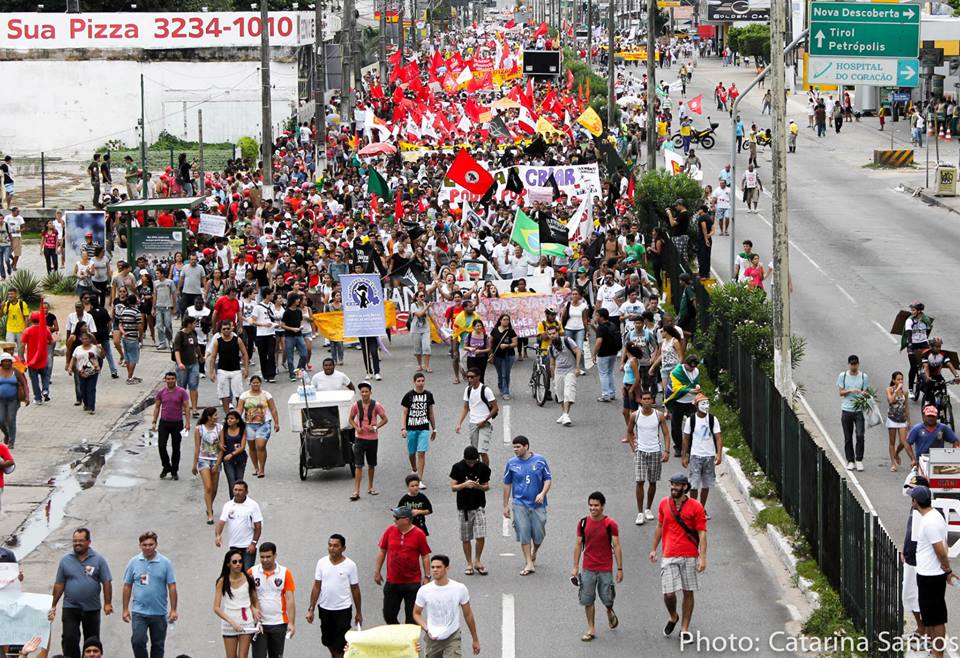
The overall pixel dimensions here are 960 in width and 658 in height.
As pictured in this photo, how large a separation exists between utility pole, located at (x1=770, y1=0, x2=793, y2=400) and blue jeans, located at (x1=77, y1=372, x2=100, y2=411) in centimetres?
898

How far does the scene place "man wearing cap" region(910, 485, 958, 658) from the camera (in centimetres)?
1365

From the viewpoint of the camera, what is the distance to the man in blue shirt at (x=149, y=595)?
44.5ft

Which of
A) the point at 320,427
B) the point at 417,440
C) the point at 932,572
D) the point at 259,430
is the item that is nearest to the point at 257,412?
the point at 259,430

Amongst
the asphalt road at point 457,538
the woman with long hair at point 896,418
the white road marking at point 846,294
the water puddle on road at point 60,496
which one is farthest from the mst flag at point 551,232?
the woman with long hair at point 896,418

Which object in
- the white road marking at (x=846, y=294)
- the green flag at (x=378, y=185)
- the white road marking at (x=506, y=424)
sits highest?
the green flag at (x=378, y=185)

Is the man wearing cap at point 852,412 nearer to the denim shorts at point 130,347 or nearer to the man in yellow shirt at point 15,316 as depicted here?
the denim shorts at point 130,347

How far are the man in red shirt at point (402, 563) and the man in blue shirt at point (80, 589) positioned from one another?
2246 mm

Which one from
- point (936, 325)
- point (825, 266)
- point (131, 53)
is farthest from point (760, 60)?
point (936, 325)

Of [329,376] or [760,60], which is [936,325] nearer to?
[329,376]

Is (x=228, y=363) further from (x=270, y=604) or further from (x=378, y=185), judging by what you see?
(x=378, y=185)

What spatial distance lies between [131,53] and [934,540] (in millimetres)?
49565

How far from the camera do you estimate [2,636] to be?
13.1 metres

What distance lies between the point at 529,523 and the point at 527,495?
0.31 metres

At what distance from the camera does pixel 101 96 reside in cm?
5941
